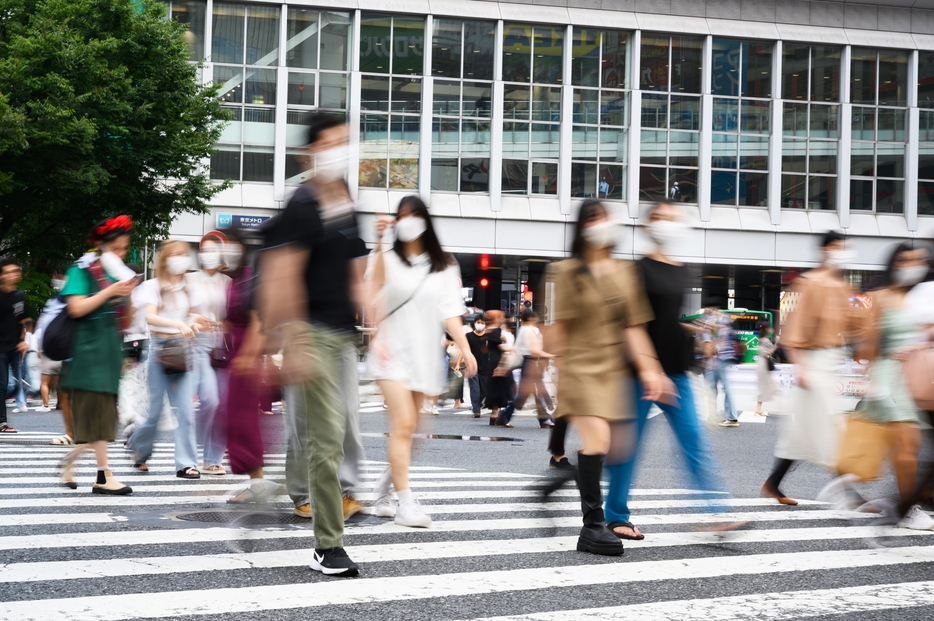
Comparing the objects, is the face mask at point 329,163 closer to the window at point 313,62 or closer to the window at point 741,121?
the window at point 313,62

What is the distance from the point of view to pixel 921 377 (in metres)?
6.40

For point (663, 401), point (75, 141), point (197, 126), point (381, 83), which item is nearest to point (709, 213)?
point (381, 83)

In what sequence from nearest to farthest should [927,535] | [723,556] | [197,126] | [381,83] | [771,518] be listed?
[723,556]
[927,535]
[771,518]
[197,126]
[381,83]

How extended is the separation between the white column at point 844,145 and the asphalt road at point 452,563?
120 feet

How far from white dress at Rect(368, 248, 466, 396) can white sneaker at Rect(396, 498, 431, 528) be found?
2.17ft

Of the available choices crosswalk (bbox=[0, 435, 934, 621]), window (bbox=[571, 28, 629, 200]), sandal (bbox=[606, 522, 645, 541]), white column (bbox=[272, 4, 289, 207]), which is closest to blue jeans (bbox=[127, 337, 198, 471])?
crosswalk (bbox=[0, 435, 934, 621])

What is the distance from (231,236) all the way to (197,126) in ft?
76.9

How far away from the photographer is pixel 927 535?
6.49m

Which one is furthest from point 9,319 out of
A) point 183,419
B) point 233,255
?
point 233,255

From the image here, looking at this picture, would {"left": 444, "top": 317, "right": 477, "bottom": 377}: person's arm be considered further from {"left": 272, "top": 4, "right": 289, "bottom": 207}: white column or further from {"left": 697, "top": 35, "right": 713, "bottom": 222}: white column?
{"left": 697, "top": 35, "right": 713, "bottom": 222}: white column

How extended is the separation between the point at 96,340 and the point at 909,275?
5.15m

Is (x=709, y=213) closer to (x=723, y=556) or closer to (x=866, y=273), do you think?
(x=866, y=273)

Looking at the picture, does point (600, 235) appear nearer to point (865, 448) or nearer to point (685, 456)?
point (685, 456)

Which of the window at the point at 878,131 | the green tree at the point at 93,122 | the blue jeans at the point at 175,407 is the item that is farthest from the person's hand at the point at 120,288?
the window at the point at 878,131
